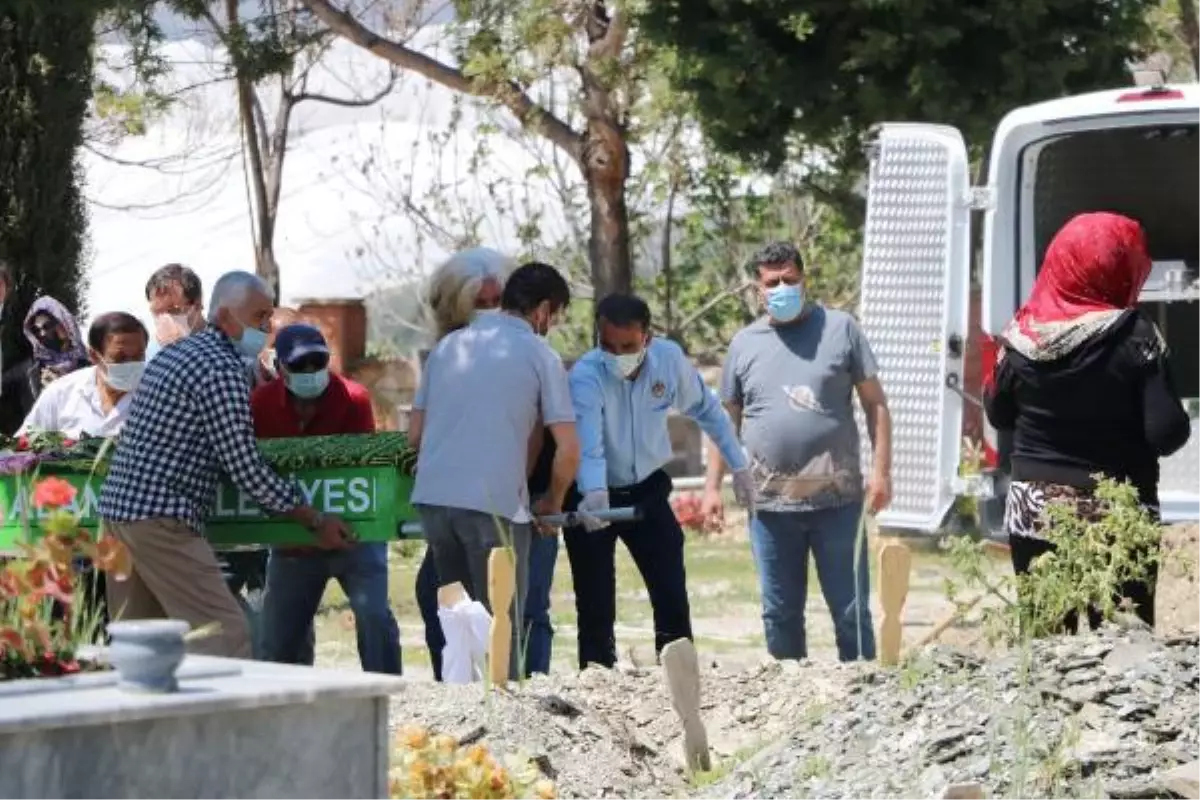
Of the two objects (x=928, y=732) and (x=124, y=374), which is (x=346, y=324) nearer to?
(x=124, y=374)

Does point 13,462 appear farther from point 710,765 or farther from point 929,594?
point 929,594

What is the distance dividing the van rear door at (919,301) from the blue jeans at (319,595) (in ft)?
7.21

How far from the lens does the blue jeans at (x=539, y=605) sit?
9.12 m

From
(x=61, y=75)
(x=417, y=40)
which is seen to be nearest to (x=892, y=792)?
(x=61, y=75)

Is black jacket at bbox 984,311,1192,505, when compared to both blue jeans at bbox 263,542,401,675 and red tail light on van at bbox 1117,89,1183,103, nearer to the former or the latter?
blue jeans at bbox 263,542,401,675

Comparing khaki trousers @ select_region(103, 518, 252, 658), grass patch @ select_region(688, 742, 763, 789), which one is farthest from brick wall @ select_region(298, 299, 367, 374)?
grass patch @ select_region(688, 742, 763, 789)

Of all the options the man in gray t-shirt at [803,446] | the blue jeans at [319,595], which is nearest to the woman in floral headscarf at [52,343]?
the blue jeans at [319,595]

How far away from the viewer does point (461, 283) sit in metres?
8.94

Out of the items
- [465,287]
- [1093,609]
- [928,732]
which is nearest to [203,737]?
[928,732]

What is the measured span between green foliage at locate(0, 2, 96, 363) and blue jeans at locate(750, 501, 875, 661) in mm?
6351

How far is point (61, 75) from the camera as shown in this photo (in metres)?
15.2

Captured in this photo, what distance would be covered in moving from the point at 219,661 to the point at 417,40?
2284 cm

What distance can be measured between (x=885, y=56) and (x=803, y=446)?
821 cm

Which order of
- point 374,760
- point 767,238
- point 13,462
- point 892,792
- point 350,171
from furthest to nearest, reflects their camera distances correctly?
point 350,171 → point 767,238 → point 13,462 → point 892,792 → point 374,760
